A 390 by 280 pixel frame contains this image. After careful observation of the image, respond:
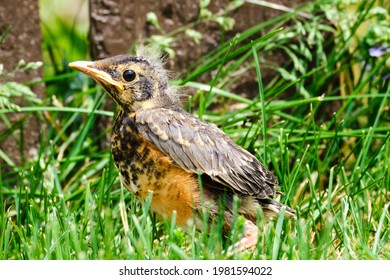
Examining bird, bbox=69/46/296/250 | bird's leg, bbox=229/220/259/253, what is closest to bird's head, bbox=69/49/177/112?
bird, bbox=69/46/296/250

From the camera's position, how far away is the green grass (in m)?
3.47

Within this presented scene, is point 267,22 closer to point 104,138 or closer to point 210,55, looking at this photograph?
point 210,55

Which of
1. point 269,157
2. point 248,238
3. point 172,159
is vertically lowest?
point 248,238

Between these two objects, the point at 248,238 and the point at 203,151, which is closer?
the point at 248,238

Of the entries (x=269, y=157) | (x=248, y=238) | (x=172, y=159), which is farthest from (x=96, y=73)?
(x=269, y=157)

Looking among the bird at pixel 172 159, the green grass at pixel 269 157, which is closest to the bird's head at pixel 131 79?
the bird at pixel 172 159

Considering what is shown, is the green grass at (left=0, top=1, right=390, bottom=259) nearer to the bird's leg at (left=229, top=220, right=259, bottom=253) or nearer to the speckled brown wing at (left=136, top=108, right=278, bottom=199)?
the bird's leg at (left=229, top=220, right=259, bottom=253)

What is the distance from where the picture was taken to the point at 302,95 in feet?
17.0

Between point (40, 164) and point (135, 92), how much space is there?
1.12 m

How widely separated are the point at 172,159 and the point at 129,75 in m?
0.42

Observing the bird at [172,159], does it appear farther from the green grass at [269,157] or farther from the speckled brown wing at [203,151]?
the green grass at [269,157]

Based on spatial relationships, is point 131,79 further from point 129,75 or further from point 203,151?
point 203,151

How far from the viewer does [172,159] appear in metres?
3.59
